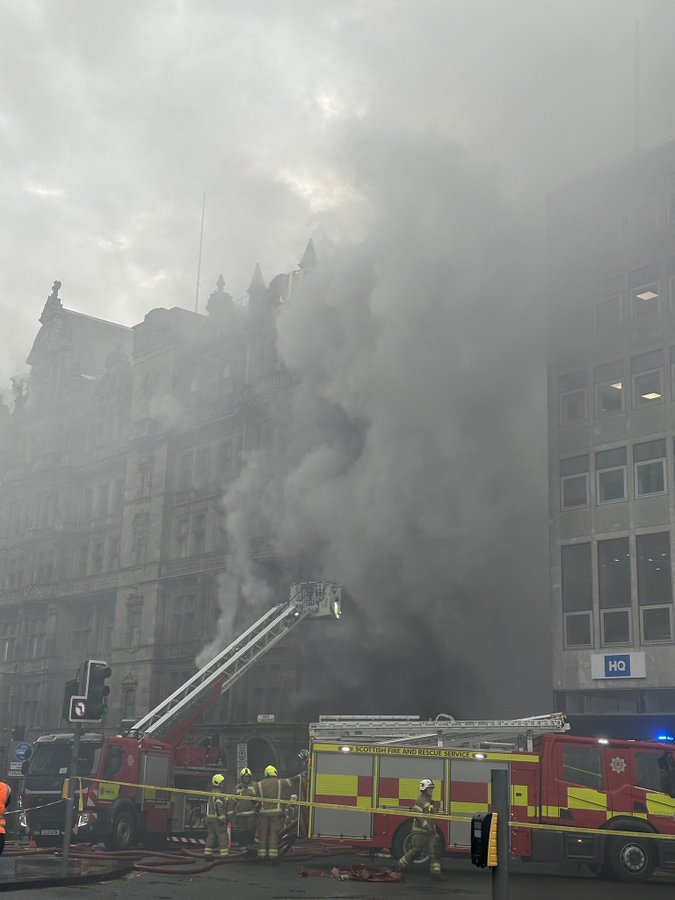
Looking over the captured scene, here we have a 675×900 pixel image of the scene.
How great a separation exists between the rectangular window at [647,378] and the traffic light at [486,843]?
885 inches

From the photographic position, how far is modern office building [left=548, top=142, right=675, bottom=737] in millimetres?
28531

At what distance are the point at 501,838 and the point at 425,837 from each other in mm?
8830

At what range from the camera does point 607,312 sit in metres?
31.7

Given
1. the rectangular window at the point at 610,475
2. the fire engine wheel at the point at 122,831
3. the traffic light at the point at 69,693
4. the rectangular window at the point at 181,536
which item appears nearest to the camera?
the traffic light at the point at 69,693

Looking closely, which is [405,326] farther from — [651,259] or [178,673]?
[178,673]

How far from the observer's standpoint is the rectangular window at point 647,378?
29906 mm

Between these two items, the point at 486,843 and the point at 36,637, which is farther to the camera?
the point at 36,637

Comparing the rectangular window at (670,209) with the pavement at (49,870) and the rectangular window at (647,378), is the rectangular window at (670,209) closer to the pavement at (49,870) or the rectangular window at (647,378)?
the rectangular window at (647,378)

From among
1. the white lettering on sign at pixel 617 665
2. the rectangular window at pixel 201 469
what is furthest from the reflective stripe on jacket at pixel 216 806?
the rectangular window at pixel 201 469

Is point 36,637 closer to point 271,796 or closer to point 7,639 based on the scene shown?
point 7,639

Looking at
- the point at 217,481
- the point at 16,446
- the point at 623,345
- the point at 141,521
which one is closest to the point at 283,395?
the point at 217,481

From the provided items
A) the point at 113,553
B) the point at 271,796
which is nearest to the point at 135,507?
the point at 113,553

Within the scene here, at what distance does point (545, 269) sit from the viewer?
3391 centimetres

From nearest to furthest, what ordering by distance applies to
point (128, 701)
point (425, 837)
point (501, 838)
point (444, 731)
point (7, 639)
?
point (501, 838), point (425, 837), point (444, 731), point (128, 701), point (7, 639)
